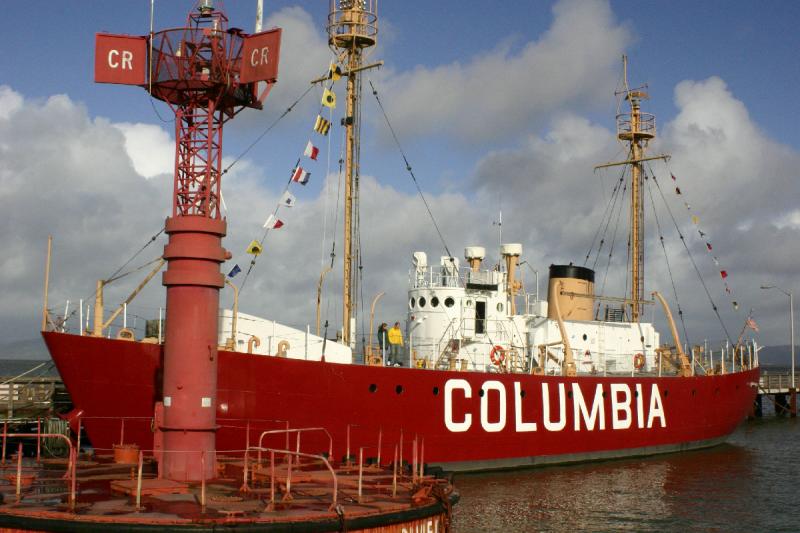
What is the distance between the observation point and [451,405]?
83.8ft

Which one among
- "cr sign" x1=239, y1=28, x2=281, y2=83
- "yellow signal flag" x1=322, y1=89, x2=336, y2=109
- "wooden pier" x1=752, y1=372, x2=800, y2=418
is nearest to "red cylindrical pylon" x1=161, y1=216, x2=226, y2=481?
"cr sign" x1=239, y1=28, x2=281, y2=83

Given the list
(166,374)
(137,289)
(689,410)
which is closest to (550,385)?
(689,410)

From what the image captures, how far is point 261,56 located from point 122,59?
2326 mm

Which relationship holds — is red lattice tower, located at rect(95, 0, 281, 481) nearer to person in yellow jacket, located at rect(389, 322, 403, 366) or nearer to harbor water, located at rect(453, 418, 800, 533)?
harbor water, located at rect(453, 418, 800, 533)

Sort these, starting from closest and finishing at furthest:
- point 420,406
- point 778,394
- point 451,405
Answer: point 420,406
point 451,405
point 778,394

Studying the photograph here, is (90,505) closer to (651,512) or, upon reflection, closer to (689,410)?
(651,512)

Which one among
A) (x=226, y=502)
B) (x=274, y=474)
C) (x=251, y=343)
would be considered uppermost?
(x=251, y=343)

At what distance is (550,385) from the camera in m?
28.5

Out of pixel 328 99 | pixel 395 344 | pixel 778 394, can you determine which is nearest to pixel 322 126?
pixel 328 99

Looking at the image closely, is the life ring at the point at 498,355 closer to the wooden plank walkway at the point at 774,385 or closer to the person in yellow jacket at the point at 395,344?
the person in yellow jacket at the point at 395,344

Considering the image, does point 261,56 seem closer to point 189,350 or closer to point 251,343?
point 189,350

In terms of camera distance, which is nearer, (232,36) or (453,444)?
(232,36)

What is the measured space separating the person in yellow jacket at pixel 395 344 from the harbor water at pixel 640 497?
12.8ft

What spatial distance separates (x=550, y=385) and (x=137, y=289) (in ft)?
45.7
